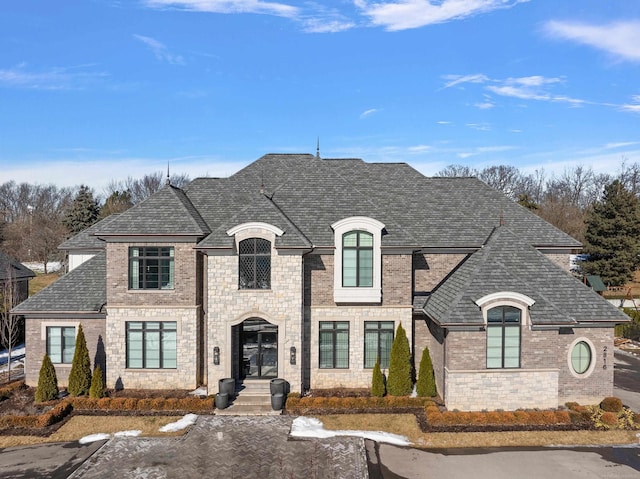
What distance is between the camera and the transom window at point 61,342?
1773 cm

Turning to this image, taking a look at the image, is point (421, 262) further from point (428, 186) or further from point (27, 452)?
point (27, 452)

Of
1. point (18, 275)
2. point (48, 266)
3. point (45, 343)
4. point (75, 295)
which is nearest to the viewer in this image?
point (45, 343)

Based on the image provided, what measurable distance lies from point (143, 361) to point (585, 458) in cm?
1591

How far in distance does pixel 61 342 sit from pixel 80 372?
2375 mm

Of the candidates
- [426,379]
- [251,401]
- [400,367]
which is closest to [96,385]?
[251,401]

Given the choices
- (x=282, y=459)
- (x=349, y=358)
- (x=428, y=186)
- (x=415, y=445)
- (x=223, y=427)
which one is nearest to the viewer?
(x=282, y=459)

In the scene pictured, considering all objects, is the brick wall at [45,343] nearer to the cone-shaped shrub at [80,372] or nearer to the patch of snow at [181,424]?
the cone-shaped shrub at [80,372]

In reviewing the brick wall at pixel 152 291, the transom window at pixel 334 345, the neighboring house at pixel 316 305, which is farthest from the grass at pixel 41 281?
the transom window at pixel 334 345

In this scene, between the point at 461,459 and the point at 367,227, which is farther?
the point at 367,227

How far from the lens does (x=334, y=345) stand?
688 inches

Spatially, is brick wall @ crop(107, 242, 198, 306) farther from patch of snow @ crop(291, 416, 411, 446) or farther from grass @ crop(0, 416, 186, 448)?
patch of snow @ crop(291, 416, 411, 446)

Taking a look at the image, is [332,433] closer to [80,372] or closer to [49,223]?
[80,372]

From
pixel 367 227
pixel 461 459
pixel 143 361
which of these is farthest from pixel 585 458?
pixel 143 361

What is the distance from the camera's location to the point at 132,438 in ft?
44.1
